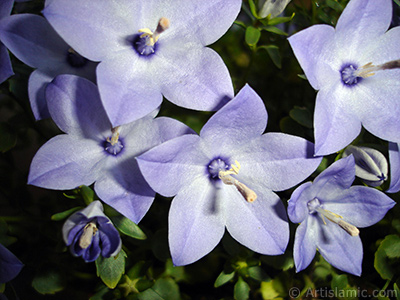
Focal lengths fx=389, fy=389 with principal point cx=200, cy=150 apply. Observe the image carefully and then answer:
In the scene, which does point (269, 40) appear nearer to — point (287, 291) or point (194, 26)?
point (194, 26)

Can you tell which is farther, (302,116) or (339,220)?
(302,116)

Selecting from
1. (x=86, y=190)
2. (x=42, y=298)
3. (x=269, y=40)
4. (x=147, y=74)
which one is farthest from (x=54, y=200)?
(x=269, y=40)

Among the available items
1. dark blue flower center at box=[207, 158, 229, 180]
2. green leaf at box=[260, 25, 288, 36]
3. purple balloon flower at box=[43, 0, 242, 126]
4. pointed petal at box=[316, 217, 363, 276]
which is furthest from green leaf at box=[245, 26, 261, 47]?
pointed petal at box=[316, 217, 363, 276]

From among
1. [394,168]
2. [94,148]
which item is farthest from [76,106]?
[394,168]

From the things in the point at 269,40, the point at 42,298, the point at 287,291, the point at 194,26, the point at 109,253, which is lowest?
the point at 42,298

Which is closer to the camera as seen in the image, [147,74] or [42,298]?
[147,74]

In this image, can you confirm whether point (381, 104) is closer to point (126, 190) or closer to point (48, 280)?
point (126, 190)
